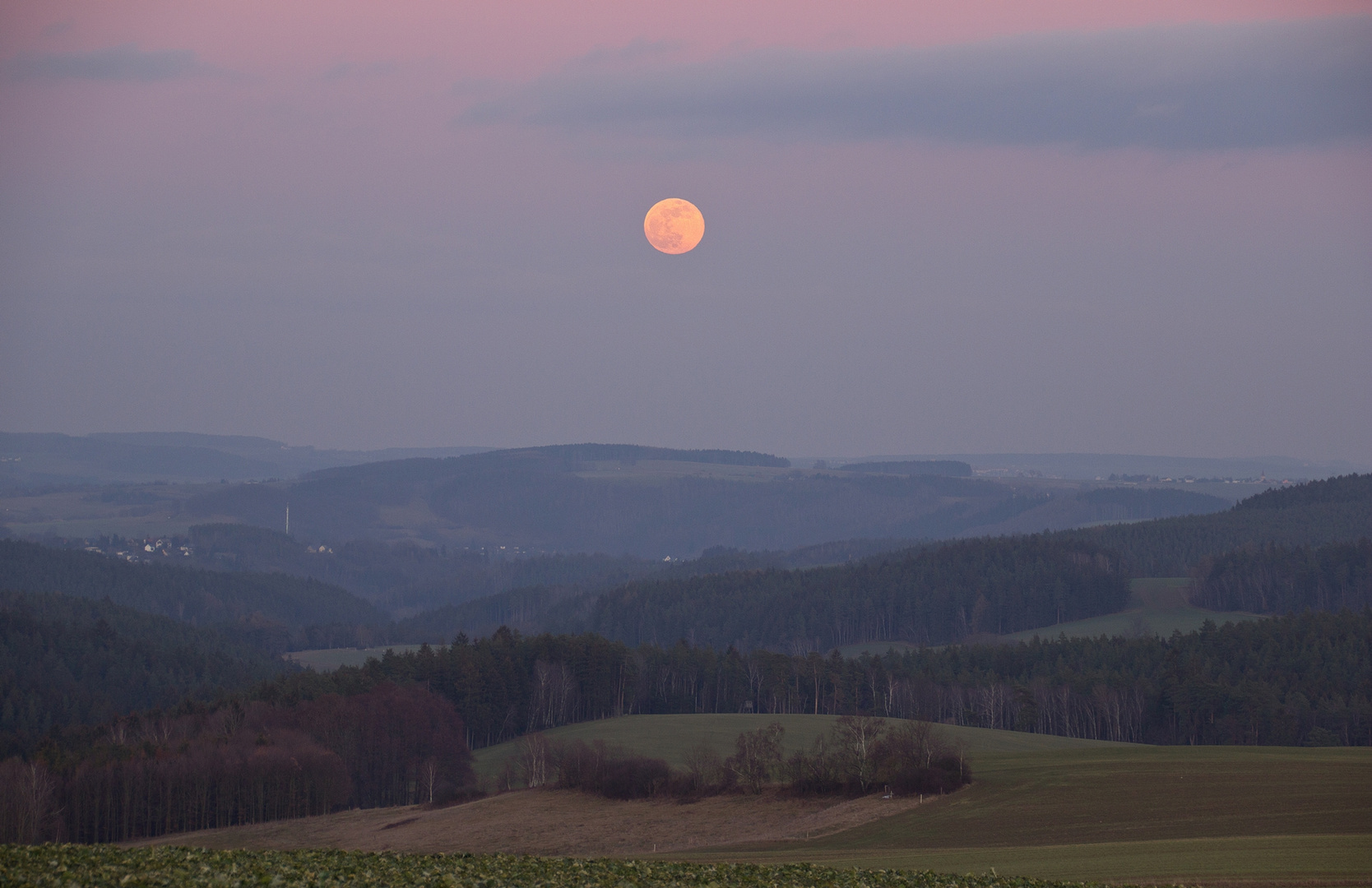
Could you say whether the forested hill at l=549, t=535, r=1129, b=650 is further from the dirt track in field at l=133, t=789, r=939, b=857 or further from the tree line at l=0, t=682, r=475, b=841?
the dirt track in field at l=133, t=789, r=939, b=857

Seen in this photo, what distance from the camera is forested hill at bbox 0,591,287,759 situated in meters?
127

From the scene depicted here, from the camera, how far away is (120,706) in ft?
450

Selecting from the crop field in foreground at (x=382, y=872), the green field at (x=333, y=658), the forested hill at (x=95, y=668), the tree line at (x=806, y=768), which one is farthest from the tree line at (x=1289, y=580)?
the crop field in foreground at (x=382, y=872)

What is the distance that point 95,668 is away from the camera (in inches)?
5645

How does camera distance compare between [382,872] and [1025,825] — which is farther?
[1025,825]

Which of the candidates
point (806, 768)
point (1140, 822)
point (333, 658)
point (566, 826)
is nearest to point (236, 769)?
point (566, 826)

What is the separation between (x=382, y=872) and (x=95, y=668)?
140901 millimetres

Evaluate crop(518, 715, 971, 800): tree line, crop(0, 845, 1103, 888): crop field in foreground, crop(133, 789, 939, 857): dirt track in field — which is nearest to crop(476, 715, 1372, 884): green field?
crop(518, 715, 971, 800): tree line

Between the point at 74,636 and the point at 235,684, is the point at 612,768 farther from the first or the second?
the point at 74,636

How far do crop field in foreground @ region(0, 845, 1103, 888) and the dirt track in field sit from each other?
23465mm

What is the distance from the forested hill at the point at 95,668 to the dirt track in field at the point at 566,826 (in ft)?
176

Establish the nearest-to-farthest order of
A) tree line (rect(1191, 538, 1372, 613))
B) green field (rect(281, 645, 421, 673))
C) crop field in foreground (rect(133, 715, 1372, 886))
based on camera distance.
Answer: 1. crop field in foreground (rect(133, 715, 1372, 886))
2. tree line (rect(1191, 538, 1372, 613))
3. green field (rect(281, 645, 421, 673))

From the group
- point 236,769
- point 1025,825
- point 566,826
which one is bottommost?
point 236,769

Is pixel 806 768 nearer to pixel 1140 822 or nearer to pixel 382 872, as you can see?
pixel 1140 822
